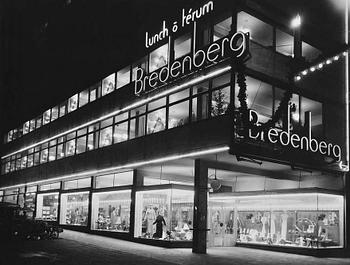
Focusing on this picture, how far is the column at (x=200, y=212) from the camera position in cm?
2196

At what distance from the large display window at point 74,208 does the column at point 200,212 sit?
1514 cm

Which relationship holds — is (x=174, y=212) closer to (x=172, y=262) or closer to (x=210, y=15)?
(x=172, y=262)

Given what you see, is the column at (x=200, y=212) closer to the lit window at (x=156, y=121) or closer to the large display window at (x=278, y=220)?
the large display window at (x=278, y=220)

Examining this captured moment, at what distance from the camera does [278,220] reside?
2491 centimetres

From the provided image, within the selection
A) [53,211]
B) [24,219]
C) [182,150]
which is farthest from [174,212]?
[53,211]

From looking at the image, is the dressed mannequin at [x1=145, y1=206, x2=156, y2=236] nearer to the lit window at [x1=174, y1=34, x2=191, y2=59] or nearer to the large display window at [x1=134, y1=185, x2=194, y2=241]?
the large display window at [x1=134, y1=185, x2=194, y2=241]

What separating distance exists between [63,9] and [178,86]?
30354 mm

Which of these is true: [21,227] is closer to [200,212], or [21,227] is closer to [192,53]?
[200,212]

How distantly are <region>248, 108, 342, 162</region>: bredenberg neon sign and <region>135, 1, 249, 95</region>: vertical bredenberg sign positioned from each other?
3.17 meters

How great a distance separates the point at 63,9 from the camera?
48906 mm

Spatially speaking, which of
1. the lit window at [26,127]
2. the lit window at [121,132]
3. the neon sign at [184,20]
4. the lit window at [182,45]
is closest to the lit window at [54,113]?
the lit window at [26,127]

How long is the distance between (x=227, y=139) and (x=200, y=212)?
435 centimetres

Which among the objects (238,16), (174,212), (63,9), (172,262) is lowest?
(172,262)

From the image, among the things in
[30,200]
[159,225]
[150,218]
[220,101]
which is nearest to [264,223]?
[159,225]
